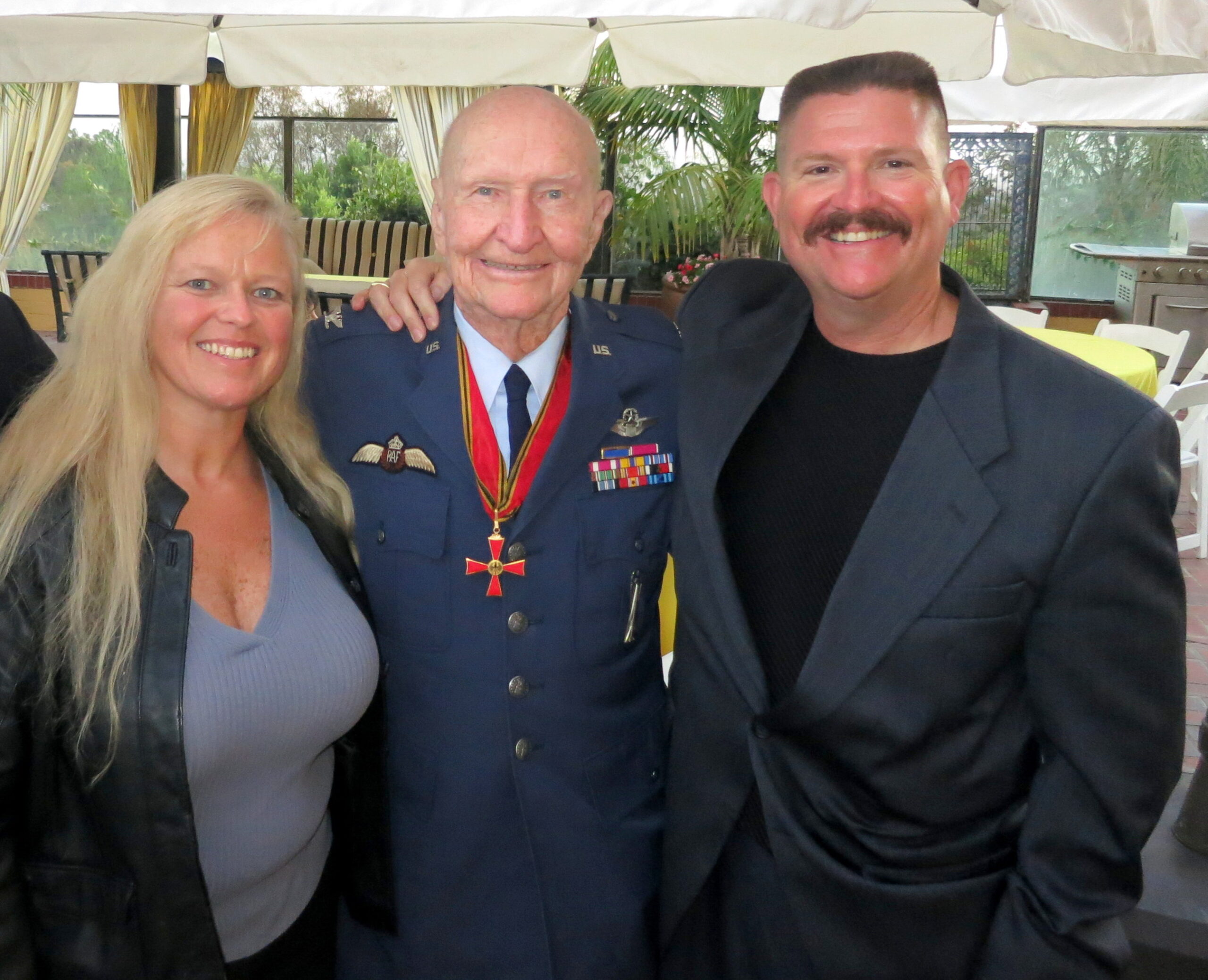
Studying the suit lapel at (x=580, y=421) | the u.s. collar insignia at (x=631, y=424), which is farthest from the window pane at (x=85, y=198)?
the u.s. collar insignia at (x=631, y=424)

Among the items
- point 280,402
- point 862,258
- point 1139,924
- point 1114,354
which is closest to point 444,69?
point 1114,354

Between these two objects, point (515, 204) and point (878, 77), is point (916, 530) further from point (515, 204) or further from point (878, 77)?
point (515, 204)

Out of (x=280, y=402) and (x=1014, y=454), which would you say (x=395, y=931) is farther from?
(x=1014, y=454)

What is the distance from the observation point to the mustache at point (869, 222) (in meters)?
1.71

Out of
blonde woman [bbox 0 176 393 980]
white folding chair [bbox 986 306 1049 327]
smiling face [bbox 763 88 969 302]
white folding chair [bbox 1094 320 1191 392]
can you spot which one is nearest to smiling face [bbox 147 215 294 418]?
blonde woman [bbox 0 176 393 980]

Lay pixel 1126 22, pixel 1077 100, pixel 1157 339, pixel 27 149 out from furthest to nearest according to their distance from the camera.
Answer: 1. pixel 27 149
2. pixel 1157 339
3. pixel 1077 100
4. pixel 1126 22

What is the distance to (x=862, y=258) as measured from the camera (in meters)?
1.69

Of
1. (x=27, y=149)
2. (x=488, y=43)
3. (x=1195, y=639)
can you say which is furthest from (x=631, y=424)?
(x=27, y=149)

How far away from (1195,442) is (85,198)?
38.9ft

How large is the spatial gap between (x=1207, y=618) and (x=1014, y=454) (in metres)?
4.22

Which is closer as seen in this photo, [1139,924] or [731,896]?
[731,896]

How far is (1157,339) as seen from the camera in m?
6.99

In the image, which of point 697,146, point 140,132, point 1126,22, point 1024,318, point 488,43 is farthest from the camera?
point 140,132

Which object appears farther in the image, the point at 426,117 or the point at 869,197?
the point at 426,117
